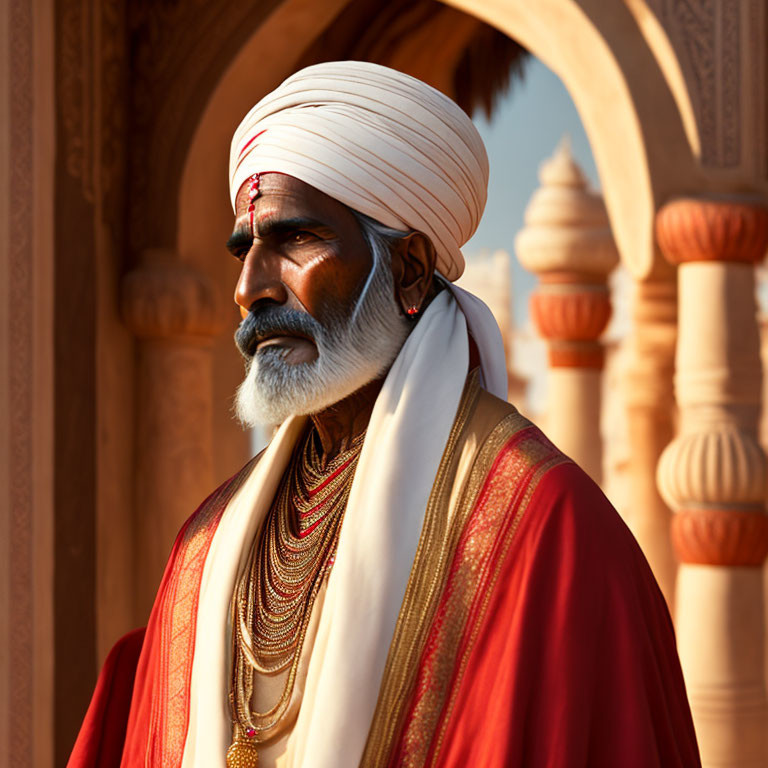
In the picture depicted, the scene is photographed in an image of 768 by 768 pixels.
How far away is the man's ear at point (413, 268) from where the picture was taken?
72.7 inches

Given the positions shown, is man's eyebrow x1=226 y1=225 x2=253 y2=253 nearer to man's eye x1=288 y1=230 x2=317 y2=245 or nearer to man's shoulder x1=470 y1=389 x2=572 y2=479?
man's eye x1=288 y1=230 x2=317 y2=245

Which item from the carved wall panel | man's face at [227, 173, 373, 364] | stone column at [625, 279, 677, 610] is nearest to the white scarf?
man's face at [227, 173, 373, 364]

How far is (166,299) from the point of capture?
16.6 ft

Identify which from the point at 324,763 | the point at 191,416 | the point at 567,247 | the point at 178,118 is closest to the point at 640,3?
the point at 178,118

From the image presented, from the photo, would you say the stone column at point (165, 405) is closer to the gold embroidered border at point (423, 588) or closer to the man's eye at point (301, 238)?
the man's eye at point (301, 238)

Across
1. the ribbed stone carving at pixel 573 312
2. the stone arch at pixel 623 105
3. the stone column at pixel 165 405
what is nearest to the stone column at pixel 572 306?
the ribbed stone carving at pixel 573 312

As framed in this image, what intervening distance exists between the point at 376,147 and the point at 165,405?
3.44 metres

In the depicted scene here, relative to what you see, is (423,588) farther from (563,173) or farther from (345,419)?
(563,173)

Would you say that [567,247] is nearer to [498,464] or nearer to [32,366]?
[32,366]

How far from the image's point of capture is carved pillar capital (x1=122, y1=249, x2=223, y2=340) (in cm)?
506

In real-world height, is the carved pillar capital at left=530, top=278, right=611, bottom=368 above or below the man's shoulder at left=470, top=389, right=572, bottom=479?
above

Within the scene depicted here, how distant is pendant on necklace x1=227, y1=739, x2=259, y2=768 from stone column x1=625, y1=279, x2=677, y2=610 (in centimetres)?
489

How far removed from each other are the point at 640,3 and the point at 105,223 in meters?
2.07

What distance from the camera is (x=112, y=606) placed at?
16.3ft
